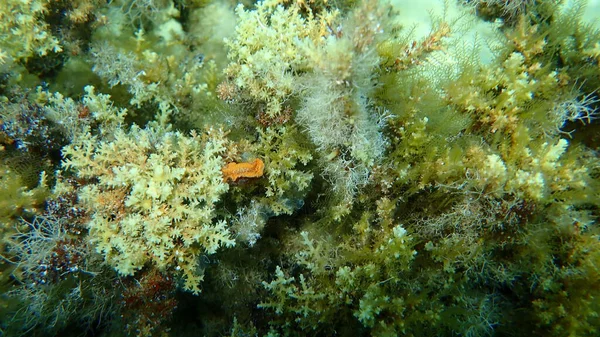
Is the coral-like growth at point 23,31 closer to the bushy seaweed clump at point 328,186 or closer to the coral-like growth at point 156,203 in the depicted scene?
the bushy seaweed clump at point 328,186

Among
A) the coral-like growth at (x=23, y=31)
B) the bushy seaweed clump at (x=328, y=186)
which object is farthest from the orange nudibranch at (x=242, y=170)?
the coral-like growth at (x=23, y=31)

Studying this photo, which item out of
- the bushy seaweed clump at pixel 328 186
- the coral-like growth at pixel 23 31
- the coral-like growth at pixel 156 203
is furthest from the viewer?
the coral-like growth at pixel 23 31

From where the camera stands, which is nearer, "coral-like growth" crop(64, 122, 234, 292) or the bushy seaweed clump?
"coral-like growth" crop(64, 122, 234, 292)

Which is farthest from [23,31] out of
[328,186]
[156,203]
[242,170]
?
[328,186]

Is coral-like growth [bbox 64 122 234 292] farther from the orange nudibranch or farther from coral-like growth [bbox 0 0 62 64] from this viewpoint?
coral-like growth [bbox 0 0 62 64]

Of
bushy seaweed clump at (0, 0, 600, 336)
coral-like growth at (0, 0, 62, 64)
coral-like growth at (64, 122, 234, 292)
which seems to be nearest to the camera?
coral-like growth at (64, 122, 234, 292)

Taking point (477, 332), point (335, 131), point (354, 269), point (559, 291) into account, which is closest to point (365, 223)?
point (354, 269)

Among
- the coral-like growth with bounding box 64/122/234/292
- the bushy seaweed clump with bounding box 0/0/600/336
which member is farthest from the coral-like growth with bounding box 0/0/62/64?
the coral-like growth with bounding box 64/122/234/292

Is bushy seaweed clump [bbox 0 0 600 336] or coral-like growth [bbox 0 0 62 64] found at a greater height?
coral-like growth [bbox 0 0 62 64]
